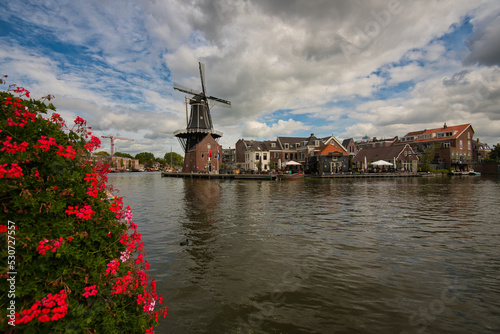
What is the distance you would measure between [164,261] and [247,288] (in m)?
3.42

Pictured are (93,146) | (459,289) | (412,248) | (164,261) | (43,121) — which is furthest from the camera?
(412,248)

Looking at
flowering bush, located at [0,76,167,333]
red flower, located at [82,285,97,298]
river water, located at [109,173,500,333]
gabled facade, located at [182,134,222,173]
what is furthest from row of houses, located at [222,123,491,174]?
red flower, located at [82,285,97,298]

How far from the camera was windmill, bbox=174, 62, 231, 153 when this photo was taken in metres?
65.8

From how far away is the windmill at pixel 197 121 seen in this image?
65.8m

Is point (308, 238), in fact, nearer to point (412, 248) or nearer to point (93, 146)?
point (412, 248)

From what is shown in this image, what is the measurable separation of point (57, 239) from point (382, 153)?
8370 cm

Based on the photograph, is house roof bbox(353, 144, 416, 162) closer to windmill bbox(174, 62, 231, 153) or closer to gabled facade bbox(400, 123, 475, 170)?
gabled facade bbox(400, 123, 475, 170)

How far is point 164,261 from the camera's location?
820 centimetres

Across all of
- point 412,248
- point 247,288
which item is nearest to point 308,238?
point 412,248

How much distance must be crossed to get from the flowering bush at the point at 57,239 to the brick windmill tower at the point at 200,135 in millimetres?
62302

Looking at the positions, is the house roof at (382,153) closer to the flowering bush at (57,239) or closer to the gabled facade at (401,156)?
the gabled facade at (401,156)

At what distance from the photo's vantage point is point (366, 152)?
79.6 meters

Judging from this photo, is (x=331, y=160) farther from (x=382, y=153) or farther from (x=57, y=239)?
(x=57, y=239)

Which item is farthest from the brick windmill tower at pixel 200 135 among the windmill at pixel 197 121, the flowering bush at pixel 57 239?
the flowering bush at pixel 57 239
